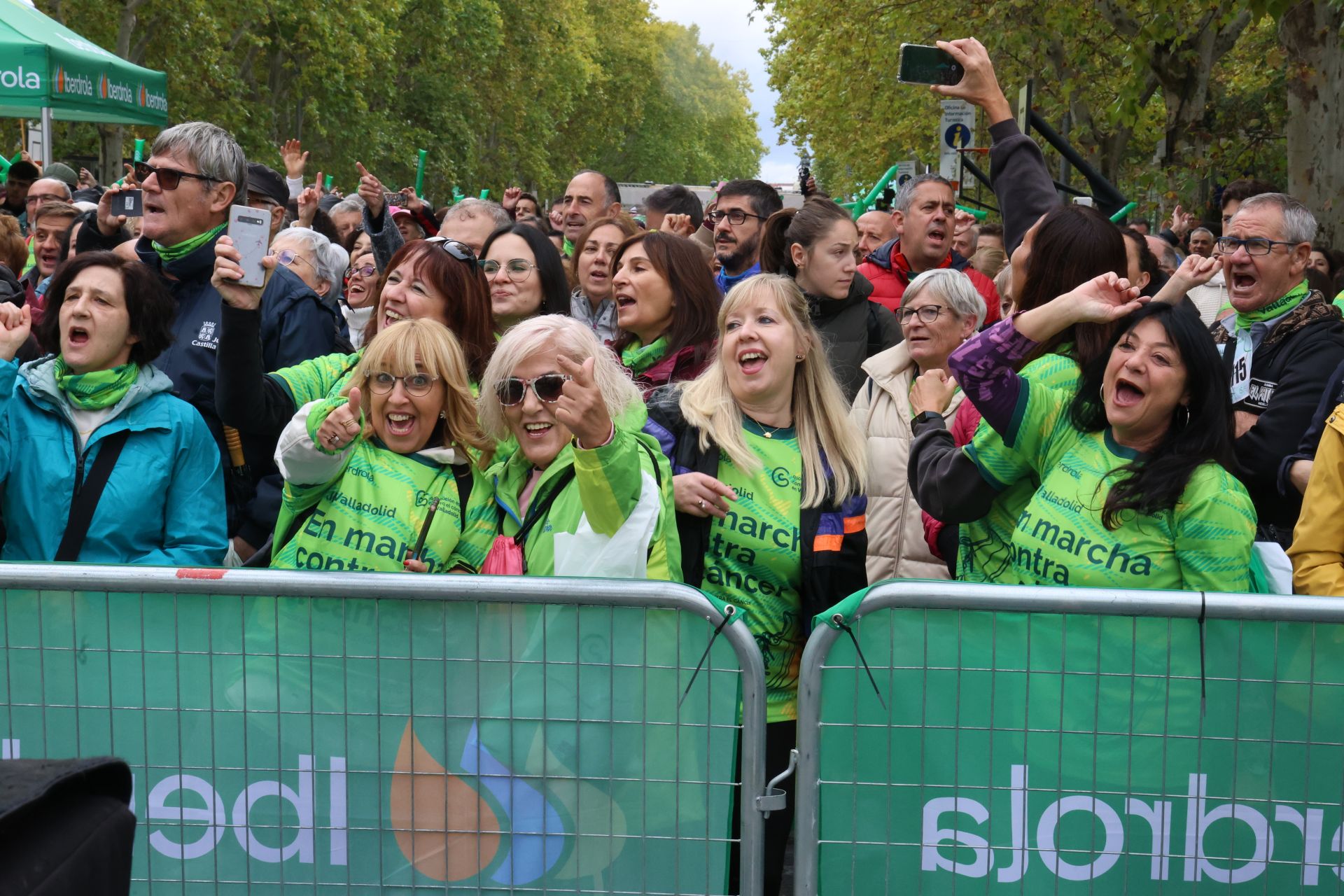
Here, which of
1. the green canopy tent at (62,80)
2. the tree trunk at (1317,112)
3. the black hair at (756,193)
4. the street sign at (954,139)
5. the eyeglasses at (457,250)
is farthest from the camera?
the street sign at (954,139)

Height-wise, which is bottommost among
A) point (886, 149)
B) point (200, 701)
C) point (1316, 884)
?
point (1316, 884)

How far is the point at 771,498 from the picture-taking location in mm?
3652

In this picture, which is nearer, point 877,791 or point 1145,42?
point 877,791

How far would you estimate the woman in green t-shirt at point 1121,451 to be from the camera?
3.15 m

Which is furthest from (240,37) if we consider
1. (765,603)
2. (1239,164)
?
(765,603)

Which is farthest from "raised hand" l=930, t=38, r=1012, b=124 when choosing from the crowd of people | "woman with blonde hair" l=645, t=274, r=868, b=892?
"woman with blonde hair" l=645, t=274, r=868, b=892

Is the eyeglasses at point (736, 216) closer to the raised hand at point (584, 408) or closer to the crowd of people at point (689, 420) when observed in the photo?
the crowd of people at point (689, 420)

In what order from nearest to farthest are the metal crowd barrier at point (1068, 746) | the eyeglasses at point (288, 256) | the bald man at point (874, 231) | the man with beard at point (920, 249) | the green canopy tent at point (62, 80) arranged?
the metal crowd barrier at point (1068, 746) → the eyeglasses at point (288, 256) → the man with beard at point (920, 249) → the bald man at point (874, 231) → the green canopy tent at point (62, 80)

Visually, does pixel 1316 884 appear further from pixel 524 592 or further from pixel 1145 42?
pixel 1145 42

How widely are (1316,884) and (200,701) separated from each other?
7.80ft

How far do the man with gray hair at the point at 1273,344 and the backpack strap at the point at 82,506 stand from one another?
321cm

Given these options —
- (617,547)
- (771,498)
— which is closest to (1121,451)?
(771,498)

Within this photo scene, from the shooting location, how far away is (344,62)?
3675 centimetres

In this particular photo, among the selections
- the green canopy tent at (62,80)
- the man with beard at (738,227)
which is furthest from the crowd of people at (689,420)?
the green canopy tent at (62,80)
